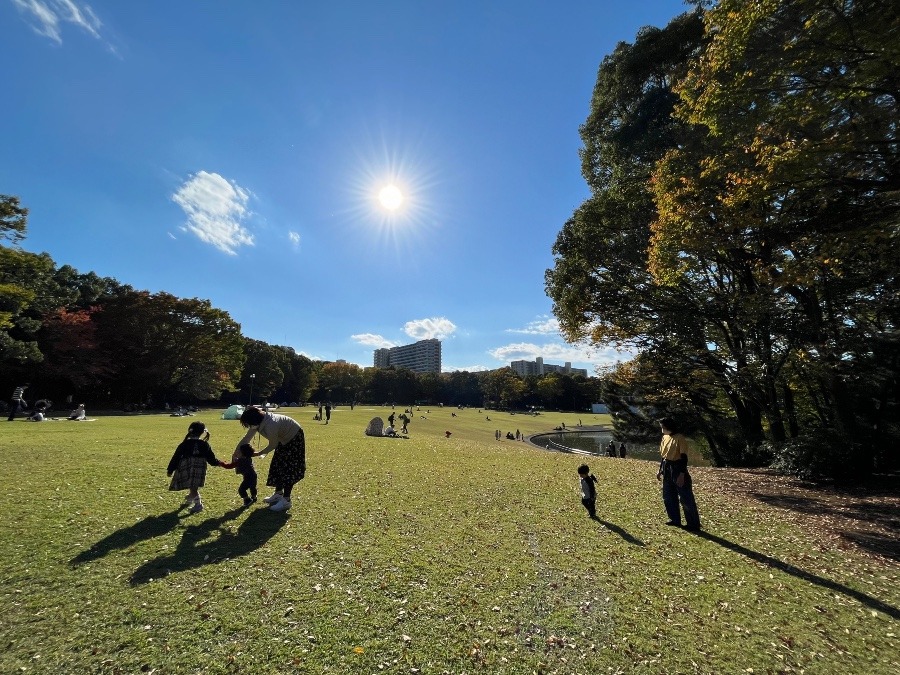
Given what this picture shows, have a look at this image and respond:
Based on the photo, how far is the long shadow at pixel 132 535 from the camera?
17.0 feet

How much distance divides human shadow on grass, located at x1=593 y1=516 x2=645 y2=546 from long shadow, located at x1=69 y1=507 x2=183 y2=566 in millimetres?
7861

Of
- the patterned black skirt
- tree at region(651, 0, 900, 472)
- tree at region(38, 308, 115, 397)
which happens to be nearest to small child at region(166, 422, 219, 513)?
the patterned black skirt

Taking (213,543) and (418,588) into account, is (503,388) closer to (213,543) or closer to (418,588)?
(213,543)

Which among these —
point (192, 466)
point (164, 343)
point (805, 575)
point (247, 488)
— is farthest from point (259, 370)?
point (805, 575)

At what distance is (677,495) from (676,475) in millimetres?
616

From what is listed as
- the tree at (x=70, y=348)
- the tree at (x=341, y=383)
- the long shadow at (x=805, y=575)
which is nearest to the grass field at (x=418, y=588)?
the long shadow at (x=805, y=575)

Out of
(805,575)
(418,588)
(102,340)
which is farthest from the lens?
(102,340)

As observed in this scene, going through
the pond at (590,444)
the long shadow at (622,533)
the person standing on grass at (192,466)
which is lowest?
the pond at (590,444)

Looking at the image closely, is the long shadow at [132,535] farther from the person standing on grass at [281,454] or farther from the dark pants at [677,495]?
the dark pants at [677,495]

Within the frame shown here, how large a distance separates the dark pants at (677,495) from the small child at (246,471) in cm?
823

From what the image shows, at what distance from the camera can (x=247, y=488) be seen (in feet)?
25.7

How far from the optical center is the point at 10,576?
4586mm

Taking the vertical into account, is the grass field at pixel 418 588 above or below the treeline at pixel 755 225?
below

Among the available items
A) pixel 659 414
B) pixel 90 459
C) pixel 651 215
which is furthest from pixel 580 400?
pixel 90 459
